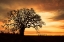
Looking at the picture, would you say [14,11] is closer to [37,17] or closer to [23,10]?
[23,10]

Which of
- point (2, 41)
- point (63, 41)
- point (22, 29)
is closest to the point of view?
point (2, 41)

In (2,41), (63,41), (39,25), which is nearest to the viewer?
(2,41)

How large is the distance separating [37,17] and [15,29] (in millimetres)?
7847

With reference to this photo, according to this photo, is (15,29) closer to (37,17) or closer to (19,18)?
(19,18)

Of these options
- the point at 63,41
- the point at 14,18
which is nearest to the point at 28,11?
the point at 14,18

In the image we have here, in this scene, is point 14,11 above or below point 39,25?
above

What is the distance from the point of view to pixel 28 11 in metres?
49.3

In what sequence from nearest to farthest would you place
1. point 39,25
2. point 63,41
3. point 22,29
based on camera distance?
point 63,41
point 22,29
point 39,25

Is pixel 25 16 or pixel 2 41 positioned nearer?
pixel 2 41

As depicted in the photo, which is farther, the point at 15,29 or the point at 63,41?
the point at 15,29

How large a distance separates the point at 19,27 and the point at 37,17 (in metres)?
6.58

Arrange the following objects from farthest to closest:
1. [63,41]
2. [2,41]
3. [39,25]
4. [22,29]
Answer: [39,25], [22,29], [63,41], [2,41]

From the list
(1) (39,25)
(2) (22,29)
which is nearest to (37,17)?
(1) (39,25)

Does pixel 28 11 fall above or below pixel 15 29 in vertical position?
above
